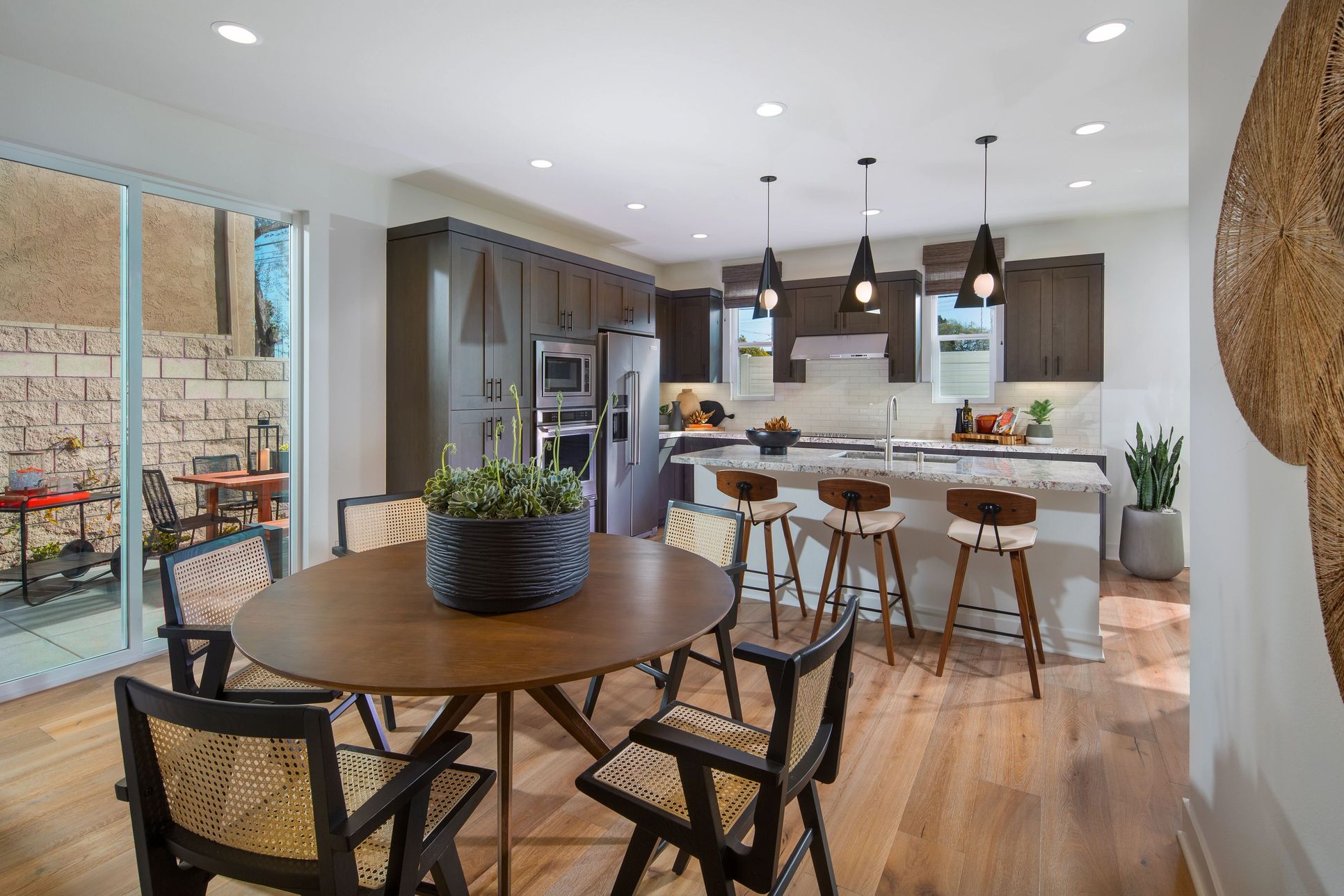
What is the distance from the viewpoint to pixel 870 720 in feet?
8.84

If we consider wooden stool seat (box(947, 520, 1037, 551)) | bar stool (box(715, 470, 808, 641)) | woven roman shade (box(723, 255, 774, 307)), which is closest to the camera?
wooden stool seat (box(947, 520, 1037, 551))

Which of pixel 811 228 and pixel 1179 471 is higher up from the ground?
pixel 811 228

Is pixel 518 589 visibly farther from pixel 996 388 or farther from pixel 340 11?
pixel 996 388

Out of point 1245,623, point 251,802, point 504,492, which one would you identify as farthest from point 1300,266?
point 251,802

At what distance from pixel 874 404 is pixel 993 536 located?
326cm

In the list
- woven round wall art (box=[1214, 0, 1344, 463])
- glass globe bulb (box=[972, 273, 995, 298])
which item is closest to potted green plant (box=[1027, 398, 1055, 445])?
glass globe bulb (box=[972, 273, 995, 298])


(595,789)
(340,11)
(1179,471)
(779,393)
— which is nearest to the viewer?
(595,789)

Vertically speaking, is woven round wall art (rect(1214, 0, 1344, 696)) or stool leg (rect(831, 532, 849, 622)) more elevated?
woven round wall art (rect(1214, 0, 1344, 696))

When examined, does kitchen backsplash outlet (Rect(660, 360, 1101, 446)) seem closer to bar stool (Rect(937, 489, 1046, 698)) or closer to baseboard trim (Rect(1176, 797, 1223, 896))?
bar stool (Rect(937, 489, 1046, 698))

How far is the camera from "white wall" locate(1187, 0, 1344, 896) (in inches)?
43.3

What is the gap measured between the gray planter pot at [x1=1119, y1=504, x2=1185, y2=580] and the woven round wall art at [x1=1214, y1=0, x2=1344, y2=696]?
3929 millimetres

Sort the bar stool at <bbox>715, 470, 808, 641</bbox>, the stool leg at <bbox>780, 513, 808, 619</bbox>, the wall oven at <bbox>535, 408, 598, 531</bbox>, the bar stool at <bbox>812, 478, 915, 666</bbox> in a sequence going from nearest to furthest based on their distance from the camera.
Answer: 1. the bar stool at <bbox>812, 478, 915, 666</bbox>
2. the bar stool at <bbox>715, 470, 808, 641</bbox>
3. the stool leg at <bbox>780, 513, 808, 619</bbox>
4. the wall oven at <bbox>535, 408, 598, 531</bbox>

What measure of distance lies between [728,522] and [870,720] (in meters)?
1.01

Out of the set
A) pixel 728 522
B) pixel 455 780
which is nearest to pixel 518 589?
pixel 455 780
